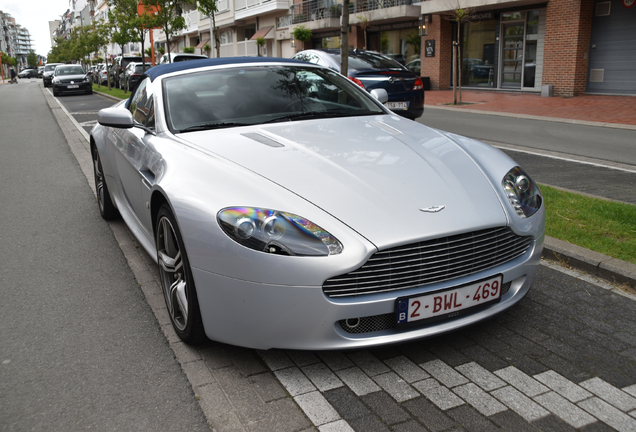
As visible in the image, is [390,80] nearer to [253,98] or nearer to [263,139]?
[253,98]

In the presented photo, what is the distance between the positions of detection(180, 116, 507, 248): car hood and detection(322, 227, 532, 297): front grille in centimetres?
5

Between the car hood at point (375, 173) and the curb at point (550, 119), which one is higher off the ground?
the car hood at point (375, 173)

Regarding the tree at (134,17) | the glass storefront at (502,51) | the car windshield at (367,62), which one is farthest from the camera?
the tree at (134,17)

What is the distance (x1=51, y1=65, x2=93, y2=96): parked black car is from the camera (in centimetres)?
2942

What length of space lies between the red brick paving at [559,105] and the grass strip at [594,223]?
904cm

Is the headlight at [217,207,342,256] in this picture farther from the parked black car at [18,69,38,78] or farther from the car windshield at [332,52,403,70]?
the parked black car at [18,69,38,78]

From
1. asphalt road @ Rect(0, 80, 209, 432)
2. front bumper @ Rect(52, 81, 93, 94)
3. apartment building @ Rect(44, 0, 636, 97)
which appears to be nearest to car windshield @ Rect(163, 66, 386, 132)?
asphalt road @ Rect(0, 80, 209, 432)

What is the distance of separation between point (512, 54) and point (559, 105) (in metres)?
6.69

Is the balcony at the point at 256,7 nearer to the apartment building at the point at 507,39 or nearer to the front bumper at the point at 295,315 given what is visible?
the apartment building at the point at 507,39

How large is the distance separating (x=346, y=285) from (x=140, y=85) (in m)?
3.12

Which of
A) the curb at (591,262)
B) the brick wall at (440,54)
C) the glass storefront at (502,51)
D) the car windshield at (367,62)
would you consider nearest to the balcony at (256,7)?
the brick wall at (440,54)

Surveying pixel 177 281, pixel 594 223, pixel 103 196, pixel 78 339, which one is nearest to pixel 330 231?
pixel 177 281

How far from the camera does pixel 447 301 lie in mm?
2602

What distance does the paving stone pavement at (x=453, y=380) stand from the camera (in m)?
2.33
